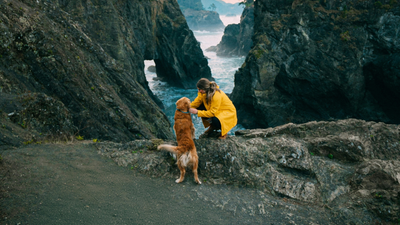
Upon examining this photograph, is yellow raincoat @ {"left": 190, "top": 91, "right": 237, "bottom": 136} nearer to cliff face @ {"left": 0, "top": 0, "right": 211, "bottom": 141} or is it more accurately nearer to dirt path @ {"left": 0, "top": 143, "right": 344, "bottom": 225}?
dirt path @ {"left": 0, "top": 143, "right": 344, "bottom": 225}

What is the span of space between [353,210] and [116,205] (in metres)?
5.51

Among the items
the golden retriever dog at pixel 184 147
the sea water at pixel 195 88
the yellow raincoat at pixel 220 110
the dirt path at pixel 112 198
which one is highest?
the yellow raincoat at pixel 220 110

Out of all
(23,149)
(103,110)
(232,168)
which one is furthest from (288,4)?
(23,149)

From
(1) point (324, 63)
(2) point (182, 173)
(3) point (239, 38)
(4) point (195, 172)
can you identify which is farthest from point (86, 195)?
(3) point (239, 38)

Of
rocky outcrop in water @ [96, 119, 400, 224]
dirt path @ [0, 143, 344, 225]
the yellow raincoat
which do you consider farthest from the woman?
dirt path @ [0, 143, 344, 225]

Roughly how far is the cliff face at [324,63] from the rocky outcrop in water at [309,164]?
60.8 feet

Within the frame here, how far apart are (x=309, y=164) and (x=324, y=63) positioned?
21.3 meters

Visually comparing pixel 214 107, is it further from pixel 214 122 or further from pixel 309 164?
pixel 309 164

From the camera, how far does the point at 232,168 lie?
6734 mm

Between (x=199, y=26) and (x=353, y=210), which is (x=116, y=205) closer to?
(x=353, y=210)

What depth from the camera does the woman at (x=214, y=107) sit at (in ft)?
21.2

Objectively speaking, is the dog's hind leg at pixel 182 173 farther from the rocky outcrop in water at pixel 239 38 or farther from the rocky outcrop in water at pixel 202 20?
the rocky outcrop in water at pixel 202 20

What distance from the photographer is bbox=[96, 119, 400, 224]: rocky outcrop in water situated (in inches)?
227

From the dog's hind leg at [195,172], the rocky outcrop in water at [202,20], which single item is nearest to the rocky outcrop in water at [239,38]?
the rocky outcrop in water at [202,20]
